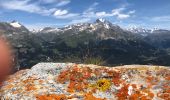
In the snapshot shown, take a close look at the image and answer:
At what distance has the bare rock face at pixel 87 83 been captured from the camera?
9.55m

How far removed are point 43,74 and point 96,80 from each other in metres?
2.12

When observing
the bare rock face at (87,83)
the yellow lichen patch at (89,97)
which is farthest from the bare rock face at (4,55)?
the yellow lichen patch at (89,97)

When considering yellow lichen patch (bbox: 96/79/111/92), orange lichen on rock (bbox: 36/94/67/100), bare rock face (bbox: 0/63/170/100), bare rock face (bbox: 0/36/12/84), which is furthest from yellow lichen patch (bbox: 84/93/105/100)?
bare rock face (bbox: 0/36/12/84)

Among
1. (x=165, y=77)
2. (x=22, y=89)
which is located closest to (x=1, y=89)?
(x=22, y=89)

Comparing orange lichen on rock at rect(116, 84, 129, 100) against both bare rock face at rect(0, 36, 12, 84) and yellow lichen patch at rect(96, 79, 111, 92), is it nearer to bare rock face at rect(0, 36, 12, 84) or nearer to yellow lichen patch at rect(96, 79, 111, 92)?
yellow lichen patch at rect(96, 79, 111, 92)

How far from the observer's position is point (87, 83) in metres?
10.4

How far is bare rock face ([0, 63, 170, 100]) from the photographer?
376 inches

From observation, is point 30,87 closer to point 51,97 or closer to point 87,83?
point 51,97

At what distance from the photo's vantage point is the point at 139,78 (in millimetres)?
10898

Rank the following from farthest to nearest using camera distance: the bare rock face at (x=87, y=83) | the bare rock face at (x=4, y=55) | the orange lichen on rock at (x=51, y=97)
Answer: the bare rock face at (x=87, y=83) → the orange lichen on rock at (x=51, y=97) → the bare rock face at (x=4, y=55)

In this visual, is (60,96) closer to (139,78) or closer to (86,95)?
(86,95)

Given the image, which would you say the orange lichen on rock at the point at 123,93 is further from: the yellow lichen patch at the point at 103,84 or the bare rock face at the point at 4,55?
the bare rock face at the point at 4,55

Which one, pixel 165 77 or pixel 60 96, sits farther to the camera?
pixel 165 77

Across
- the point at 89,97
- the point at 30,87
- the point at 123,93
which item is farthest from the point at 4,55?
the point at 123,93
